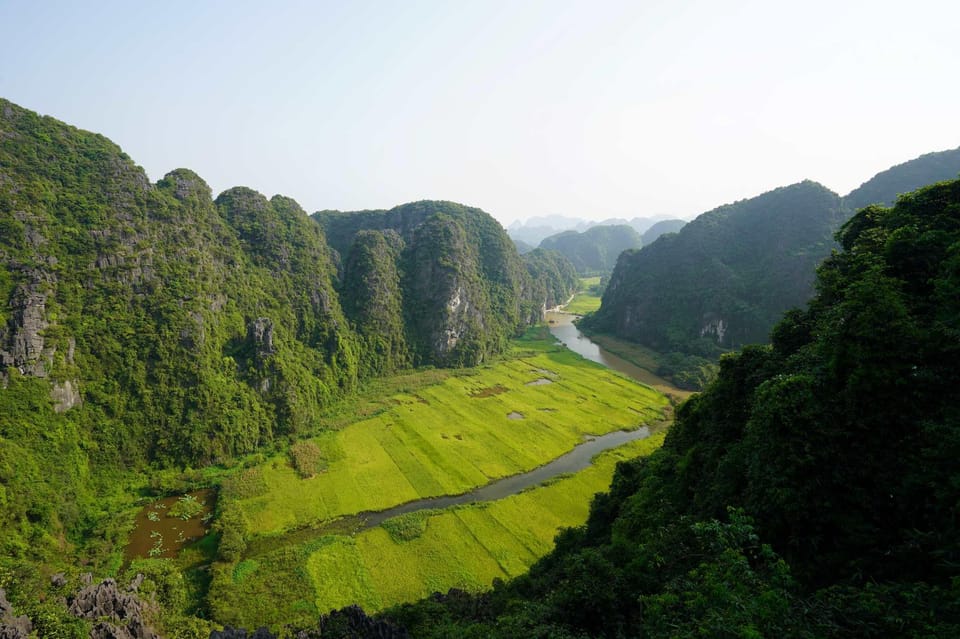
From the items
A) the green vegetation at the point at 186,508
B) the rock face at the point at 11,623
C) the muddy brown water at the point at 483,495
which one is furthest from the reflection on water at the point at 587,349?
the rock face at the point at 11,623

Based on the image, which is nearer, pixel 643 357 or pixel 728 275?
pixel 643 357

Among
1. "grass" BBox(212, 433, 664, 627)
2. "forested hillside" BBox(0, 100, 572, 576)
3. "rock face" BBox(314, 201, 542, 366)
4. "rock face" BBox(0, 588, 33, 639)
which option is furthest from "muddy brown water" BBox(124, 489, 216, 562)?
"rock face" BBox(314, 201, 542, 366)

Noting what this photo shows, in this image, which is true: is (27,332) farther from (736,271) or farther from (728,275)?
(736,271)

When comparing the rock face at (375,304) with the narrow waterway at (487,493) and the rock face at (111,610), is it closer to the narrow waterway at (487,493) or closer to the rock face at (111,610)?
the narrow waterway at (487,493)

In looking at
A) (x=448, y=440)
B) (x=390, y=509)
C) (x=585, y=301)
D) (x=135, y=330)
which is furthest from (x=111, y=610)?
(x=585, y=301)

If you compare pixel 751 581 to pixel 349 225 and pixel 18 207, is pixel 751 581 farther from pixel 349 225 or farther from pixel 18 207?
pixel 349 225
